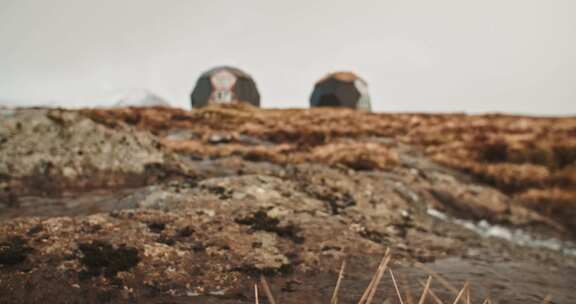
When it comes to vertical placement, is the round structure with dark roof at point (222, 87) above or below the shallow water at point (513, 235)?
above

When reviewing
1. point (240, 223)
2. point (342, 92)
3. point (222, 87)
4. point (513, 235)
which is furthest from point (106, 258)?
point (342, 92)

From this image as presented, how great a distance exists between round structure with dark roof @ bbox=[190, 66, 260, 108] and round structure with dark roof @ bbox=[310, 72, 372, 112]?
1325 centimetres

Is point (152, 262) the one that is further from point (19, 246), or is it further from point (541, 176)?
point (541, 176)

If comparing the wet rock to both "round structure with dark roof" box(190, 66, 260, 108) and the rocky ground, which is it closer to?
the rocky ground

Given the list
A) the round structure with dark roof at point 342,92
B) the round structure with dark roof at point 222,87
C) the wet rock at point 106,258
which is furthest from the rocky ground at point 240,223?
the round structure with dark roof at point 342,92

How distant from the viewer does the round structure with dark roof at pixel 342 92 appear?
65625 millimetres

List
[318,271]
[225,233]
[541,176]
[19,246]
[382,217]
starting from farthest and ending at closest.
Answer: [541,176], [382,217], [225,233], [318,271], [19,246]

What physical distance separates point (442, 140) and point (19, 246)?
20085 mm

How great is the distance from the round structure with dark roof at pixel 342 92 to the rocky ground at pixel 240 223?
52.0 meters

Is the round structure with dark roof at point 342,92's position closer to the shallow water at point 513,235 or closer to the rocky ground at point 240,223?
the rocky ground at point 240,223

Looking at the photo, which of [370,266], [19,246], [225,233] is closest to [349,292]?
[370,266]

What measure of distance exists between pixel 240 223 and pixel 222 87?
58152mm

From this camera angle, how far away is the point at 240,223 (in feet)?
17.1

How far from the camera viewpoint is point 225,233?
15.9 feet
